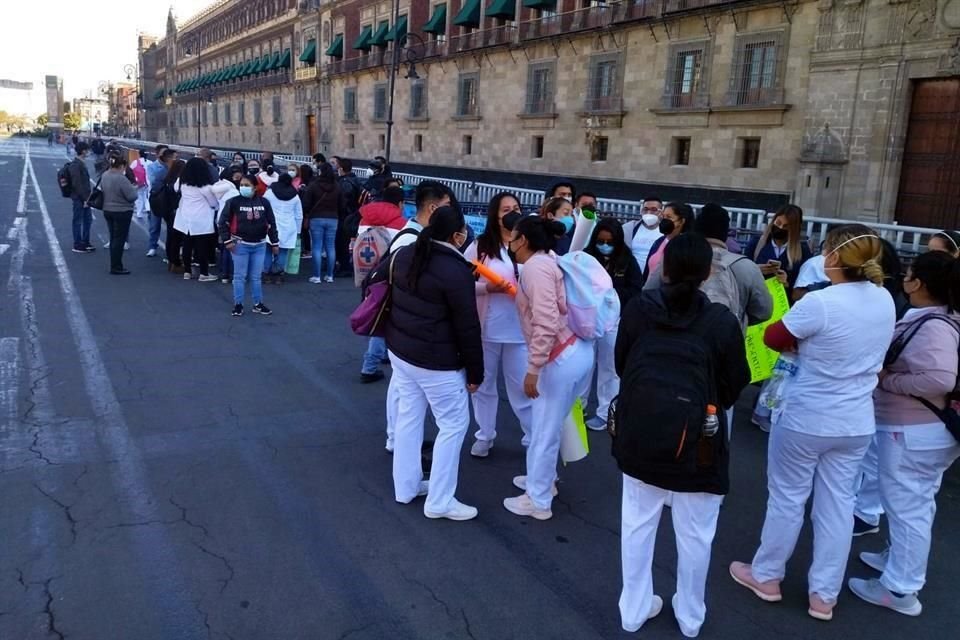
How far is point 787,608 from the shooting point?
3.44 m

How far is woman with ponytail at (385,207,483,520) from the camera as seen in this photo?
387cm

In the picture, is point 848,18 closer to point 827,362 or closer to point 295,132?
point 827,362

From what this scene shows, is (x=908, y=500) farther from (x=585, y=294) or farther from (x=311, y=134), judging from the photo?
(x=311, y=134)

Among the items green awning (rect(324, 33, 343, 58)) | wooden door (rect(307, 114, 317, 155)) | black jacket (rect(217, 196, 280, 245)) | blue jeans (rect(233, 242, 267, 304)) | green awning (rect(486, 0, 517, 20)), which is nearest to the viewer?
black jacket (rect(217, 196, 280, 245))

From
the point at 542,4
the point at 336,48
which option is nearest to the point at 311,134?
the point at 336,48

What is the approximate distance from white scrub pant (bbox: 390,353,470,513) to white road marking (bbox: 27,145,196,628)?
131 cm

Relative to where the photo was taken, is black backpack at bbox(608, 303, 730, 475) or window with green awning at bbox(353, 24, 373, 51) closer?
black backpack at bbox(608, 303, 730, 475)

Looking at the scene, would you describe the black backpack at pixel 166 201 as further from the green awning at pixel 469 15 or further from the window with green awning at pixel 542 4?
the green awning at pixel 469 15

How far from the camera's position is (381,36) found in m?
41.5

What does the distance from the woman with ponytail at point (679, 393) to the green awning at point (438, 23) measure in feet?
120

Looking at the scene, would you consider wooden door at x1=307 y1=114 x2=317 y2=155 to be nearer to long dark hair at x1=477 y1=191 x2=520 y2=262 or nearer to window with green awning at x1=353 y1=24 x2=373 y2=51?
window with green awning at x1=353 y1=24 x2=373 y2=51

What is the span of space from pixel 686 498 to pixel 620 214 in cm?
1056

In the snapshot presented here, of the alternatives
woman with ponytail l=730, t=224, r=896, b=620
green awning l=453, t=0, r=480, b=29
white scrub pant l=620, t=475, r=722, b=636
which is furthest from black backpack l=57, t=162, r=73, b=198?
green awning l=453, t=0, r=480, b=29

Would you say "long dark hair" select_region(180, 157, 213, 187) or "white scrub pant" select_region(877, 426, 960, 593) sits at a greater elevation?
"long dark hair" select_region(180, 157, 213, 187)
